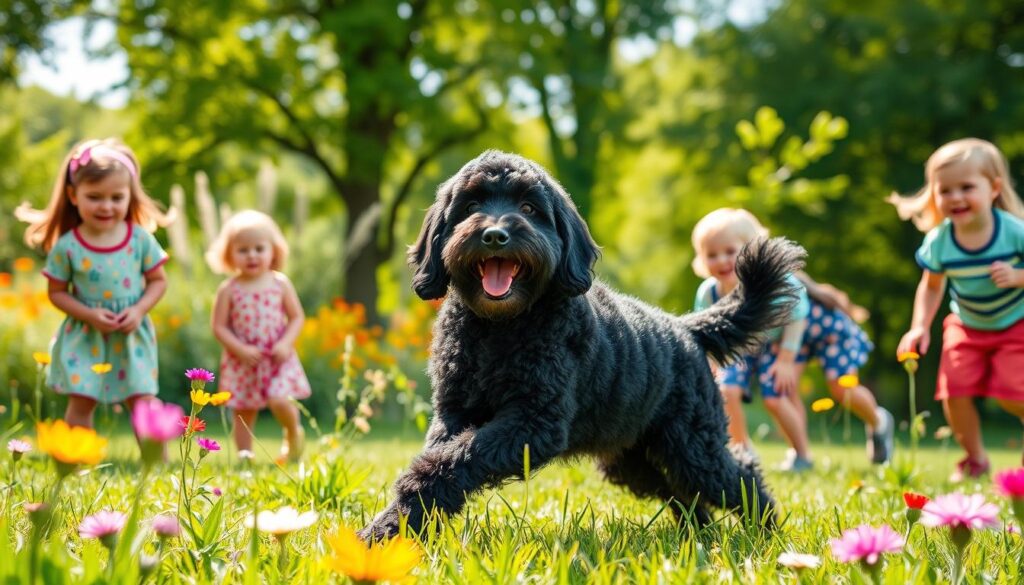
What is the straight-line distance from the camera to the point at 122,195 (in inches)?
192

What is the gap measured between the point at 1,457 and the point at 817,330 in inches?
220

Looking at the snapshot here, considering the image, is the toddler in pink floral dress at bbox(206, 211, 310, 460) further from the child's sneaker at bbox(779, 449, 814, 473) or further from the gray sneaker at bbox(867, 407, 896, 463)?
the gray sneaker at bbox(867, 407, 896, 463)

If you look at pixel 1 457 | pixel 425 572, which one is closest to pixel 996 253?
pixel 425 572

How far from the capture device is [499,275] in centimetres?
295

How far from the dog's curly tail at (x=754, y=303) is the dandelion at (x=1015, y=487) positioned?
2.18 m

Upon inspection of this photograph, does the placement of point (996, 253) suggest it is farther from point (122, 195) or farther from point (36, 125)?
point (36, 125)

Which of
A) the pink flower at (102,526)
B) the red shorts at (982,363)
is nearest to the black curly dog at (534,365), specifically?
the pink flower at (102,526)

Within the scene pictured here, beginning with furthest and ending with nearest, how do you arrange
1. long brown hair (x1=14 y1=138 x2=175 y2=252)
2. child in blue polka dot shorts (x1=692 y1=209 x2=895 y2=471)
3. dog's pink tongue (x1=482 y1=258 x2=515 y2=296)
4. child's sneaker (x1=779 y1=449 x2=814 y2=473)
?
child's sneaker (x1=779 y1=449 x2=814 y2=473) → child in blue polka dot shorts (x1=692 y1=209 x2=895 y2=471) → long brown hair (x1=14 y1=138 x2=175 y2=252) → dog's pink tongue (x1=482 y1=258 x2=515 y2=296)

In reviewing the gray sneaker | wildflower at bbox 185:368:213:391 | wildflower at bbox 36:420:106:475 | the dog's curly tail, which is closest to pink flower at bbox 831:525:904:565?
wildflower at bbox 36:420:106:475

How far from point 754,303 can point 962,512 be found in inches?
87.2

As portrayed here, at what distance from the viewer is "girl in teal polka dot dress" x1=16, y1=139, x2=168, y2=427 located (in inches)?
189

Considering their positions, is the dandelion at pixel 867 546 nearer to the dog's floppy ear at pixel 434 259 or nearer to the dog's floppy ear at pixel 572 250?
the dog's floppy ear at pixel 572 250

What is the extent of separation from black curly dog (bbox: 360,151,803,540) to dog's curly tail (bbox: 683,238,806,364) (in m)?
0.29

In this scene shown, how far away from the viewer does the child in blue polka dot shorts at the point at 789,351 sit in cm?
588
